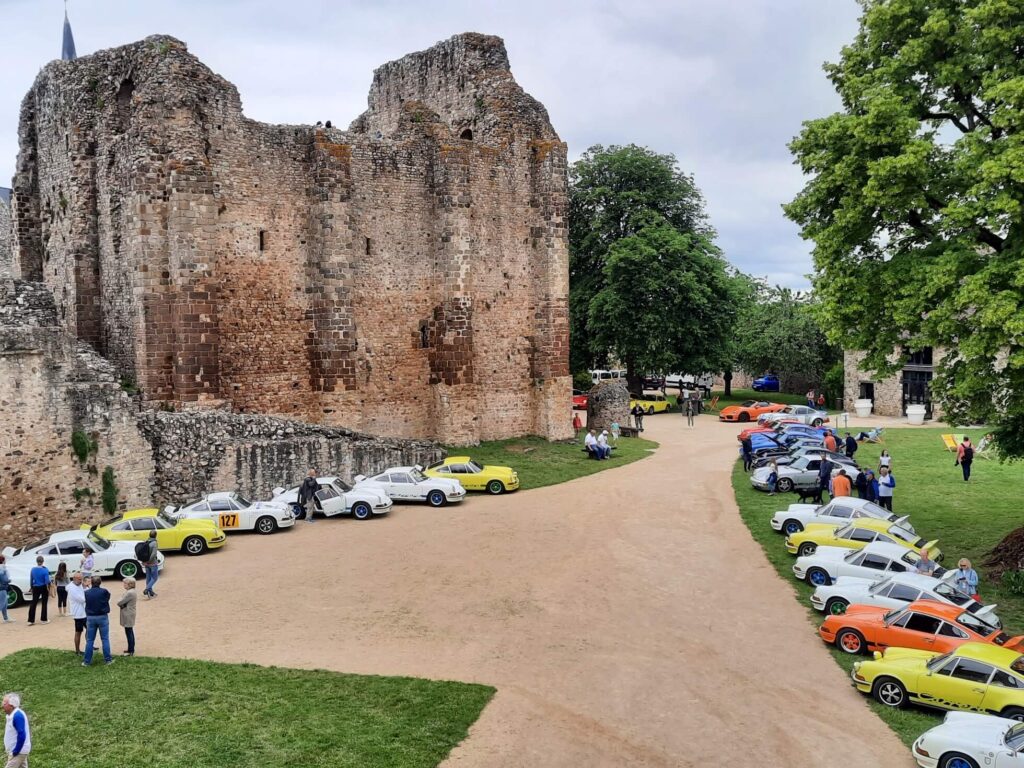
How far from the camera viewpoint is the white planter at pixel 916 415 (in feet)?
146

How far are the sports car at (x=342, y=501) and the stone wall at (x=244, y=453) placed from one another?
3.83 feet

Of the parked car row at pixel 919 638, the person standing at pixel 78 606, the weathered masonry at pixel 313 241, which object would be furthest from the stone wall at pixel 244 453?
the parked car row at pixel 919 638

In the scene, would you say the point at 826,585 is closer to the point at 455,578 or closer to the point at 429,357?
the point at 455,578

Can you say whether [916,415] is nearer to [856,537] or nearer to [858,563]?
[856,537]

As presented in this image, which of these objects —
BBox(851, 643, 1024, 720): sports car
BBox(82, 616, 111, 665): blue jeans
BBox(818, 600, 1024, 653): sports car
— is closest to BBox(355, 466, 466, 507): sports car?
BBox(82, 616, 111, 665): blue jeans

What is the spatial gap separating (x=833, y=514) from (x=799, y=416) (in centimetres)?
2309

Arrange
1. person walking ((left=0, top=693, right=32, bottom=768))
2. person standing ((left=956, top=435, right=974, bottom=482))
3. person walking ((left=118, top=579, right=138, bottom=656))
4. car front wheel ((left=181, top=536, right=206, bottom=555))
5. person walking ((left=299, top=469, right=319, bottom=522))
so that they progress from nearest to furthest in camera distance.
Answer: person walking ((left=0, top=693, right=32, bottom=768)) < person walking ((left=118, top=579, right=138, bottom=656)) < car front wheel ((left=181, top=536, right=206, bottom=555)) < person walking ((left=299, top=469, right=319, bottom=522)) < person standing ((left=956, top=435, right=974, bottom=482))

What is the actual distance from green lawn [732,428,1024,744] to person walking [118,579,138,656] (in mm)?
11469

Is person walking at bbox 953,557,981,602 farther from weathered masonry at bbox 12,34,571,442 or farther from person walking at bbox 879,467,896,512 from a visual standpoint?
weathered masonry at bbox 12,34,571,442

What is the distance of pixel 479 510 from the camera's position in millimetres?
24500

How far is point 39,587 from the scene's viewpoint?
15.4m

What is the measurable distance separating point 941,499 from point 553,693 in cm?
1762

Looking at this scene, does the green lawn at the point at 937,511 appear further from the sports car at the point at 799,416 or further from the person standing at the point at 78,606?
the person standing at the point at 78,606

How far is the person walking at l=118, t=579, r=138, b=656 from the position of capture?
13.4 m
